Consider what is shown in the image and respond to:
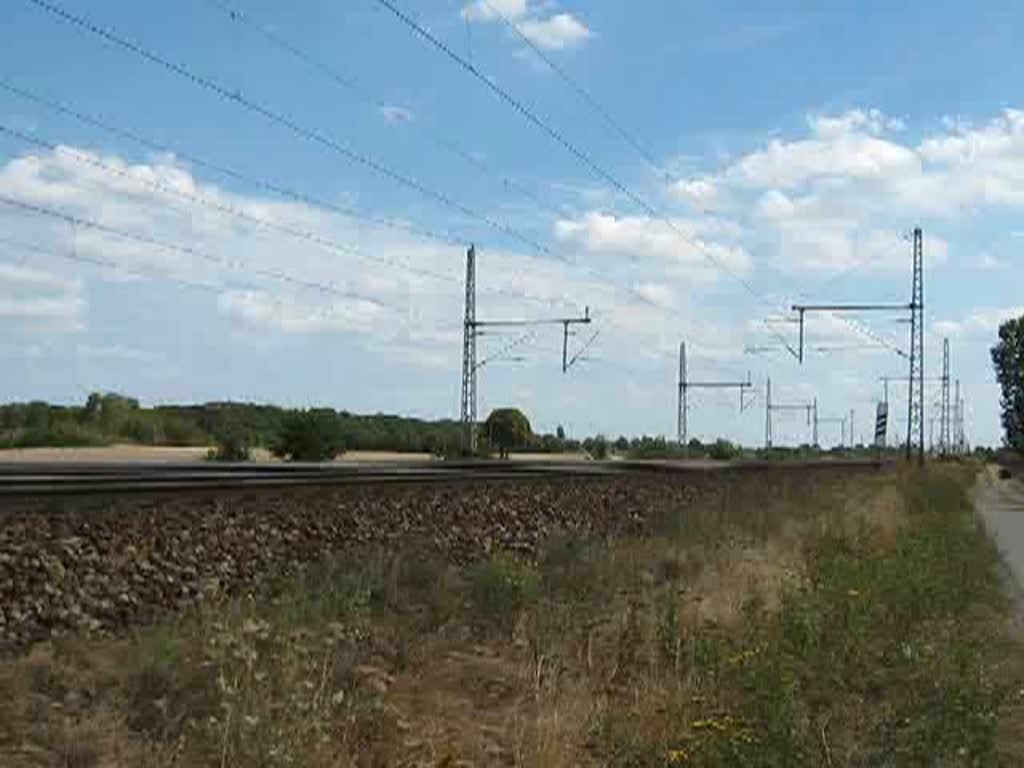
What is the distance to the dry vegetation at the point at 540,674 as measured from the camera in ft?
26.9

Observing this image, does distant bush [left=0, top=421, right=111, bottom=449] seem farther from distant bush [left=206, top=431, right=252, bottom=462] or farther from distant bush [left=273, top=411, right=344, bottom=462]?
distant bush [left=273, top=411, right=344, bottom=462]

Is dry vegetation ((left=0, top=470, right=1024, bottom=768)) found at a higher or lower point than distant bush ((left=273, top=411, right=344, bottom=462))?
lower

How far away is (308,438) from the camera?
197 feet

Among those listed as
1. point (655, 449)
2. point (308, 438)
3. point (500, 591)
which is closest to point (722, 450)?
point (655, 449)

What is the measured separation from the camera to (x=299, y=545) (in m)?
16.2

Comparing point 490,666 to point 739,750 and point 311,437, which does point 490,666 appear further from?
point 311,437

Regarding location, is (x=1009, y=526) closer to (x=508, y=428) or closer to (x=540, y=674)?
(x=540, y=674)

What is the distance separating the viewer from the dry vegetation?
8.20 metres

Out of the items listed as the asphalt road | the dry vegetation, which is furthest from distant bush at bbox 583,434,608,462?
the dry vegetation

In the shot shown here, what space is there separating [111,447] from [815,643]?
59.5m

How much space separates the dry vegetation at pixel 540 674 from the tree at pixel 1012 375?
11386cm

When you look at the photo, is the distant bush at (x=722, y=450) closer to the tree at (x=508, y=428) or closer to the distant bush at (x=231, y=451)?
the tree at (x=508, y=428)

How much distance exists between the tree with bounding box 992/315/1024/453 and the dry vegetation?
374ft

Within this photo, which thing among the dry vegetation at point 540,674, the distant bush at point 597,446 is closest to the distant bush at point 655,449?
the distant bush at point 597,446
